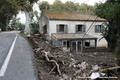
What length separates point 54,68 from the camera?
500 centimetres

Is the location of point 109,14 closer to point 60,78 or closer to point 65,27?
point 60,78

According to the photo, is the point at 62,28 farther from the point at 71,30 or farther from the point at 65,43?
the point at 65,43

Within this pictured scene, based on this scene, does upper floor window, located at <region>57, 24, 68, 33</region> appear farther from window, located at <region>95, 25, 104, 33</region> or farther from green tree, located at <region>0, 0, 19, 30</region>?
green tree, located at <region>0, 0, 19, 30</region>

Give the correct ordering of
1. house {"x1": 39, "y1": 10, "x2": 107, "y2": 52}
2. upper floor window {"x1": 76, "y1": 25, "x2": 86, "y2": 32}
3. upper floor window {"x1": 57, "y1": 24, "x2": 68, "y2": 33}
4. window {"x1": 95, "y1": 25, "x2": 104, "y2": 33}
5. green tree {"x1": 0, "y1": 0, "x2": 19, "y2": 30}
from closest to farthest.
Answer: house {"x1": 39, "y1": 10, "x2": 107, "y2": 52} → upper floor window {"x1": 57, "y1": 24, "x2": 68, "y2": 33} → upper floor window {"x1": 76, "y1": 25, "x2": 86, "y2": 32} → window {"x1": 95, "y1": 25, "x2": 104, "y2": 33} → green tree {"x1": 0, "y1": 0, "x2": 19, "y2": 30}

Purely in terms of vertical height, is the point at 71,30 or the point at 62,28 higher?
the point at 62,28

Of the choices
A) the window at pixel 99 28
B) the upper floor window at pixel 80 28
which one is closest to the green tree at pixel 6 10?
the upper floor window at pixel 80 28

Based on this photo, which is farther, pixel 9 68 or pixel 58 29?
pixel 58 29

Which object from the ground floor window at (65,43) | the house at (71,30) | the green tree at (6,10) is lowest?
the ground floor window at (65,43)

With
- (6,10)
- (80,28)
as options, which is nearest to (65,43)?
(80,28)

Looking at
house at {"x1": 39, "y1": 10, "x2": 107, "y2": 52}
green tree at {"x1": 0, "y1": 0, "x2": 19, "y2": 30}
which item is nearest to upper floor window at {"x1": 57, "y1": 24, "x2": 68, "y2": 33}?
house at {"x1": 39, "y1": 10, "x2": 107, "y2": 52}

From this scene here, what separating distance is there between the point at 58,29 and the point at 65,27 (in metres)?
1.22

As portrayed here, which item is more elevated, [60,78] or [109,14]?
[109,14]

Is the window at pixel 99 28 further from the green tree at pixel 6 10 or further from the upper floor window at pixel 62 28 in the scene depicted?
the green tree at pixel 6 10

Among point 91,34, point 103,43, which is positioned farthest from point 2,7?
point 103,43
